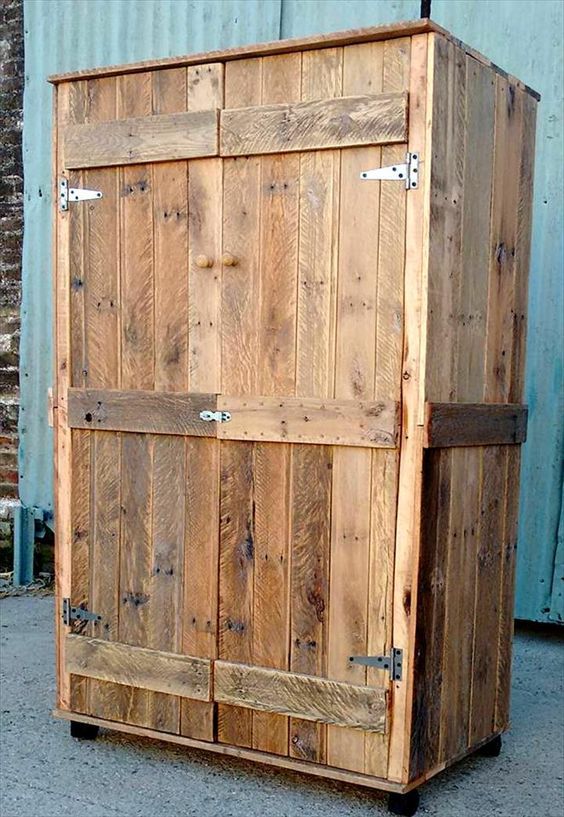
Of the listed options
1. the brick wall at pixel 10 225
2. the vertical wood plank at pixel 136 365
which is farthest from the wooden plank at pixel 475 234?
the brick wall at pixel 10 225

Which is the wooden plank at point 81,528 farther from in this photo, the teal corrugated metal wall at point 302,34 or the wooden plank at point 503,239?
the teal corrugated metal wall at point 302,34

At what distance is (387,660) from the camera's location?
3205 mm

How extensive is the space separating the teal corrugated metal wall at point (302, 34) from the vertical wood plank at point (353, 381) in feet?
6.13

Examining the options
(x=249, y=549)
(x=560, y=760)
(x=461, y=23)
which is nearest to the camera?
(x=249, y=549)

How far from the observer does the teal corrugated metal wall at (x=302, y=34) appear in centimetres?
480

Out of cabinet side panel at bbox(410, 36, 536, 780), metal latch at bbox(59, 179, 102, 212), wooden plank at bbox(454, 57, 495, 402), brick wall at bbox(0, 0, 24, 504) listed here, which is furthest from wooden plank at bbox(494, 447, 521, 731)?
brick wall at bbox(0, 0, 24, 504)

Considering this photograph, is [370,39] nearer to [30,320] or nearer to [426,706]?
[426,706]

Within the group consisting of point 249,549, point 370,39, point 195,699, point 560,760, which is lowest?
point 560,760

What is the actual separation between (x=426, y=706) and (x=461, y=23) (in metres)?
3.11

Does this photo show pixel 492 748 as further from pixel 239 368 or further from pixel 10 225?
pixel 10 225

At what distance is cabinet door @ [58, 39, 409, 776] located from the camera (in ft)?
10.5

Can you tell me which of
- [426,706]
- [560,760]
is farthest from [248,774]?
[560,760]

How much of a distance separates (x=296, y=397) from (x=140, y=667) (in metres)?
1.07

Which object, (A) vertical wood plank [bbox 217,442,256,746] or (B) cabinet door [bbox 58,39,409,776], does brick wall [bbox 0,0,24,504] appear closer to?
(B) cabinet door [bbox 58,39,409,776]
